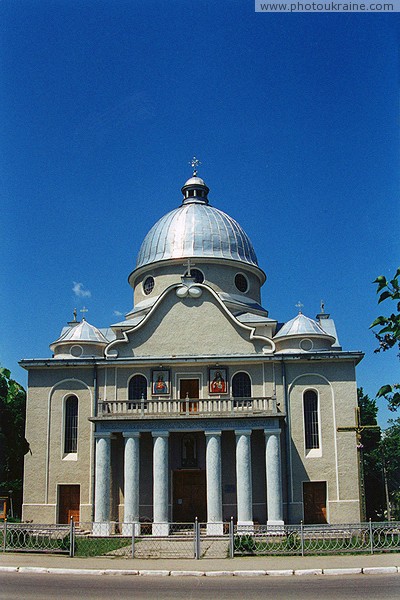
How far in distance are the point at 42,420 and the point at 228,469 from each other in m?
8.83

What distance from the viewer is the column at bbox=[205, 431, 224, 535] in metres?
27.6

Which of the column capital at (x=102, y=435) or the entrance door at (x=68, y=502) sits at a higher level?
the column capital at (x=102, y=435)

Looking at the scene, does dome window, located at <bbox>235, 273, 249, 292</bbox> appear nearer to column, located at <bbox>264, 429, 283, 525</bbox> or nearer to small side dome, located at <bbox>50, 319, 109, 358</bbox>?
small side dome, located at <bbox>50, 319, 109, 358</bbox>

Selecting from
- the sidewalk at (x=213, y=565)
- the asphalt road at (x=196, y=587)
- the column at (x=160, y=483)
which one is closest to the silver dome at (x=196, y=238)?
the column at (x=160, y=483)

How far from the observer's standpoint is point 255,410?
2895 centimetres

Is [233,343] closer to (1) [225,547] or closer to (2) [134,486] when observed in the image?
(2) [134,486]

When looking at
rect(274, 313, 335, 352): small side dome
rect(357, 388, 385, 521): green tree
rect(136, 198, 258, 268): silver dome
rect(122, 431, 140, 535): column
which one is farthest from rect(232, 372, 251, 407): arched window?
rect(357, 388, 385, 521): green tree

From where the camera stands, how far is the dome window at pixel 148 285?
36.8 metres

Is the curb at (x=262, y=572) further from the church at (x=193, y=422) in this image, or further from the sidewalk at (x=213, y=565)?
the church at (x=193, y=422)

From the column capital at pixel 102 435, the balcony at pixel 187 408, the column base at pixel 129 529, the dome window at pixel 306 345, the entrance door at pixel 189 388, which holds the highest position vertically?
the dome window at pixel 306 345

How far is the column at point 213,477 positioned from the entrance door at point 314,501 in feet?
13.7

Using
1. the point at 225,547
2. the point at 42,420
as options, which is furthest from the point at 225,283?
the point at 225,547

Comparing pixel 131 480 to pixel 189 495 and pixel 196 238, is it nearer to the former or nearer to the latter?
pixel 189 495

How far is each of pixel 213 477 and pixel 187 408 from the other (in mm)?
3033
